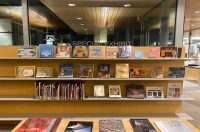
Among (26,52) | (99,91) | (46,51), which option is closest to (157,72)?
(99,91)

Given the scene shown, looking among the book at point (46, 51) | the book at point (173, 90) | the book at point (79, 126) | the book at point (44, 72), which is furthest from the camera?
the book at point (173, 90)

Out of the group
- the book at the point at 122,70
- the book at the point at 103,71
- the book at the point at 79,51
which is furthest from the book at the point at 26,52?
the book at the point at 122,70

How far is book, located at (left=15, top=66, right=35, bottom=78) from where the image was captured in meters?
2.87

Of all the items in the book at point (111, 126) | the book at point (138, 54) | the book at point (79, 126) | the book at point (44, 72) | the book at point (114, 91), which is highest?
the book at point (138, 54)

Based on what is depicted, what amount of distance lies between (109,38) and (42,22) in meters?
2.21

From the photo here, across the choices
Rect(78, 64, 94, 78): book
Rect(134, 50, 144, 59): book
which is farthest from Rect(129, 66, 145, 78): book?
Rect(78, 64, 94, 78): book

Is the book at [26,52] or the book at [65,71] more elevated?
the book at [26,52]

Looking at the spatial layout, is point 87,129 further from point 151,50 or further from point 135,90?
point 151,50

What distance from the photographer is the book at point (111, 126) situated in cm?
156

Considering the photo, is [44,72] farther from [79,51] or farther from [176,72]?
[176,72]

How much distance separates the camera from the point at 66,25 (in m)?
5.45

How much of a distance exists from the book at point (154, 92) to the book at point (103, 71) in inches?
34.3

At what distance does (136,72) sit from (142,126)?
1405 mm

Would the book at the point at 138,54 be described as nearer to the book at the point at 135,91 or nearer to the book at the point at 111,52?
the book at the point at 111,52
